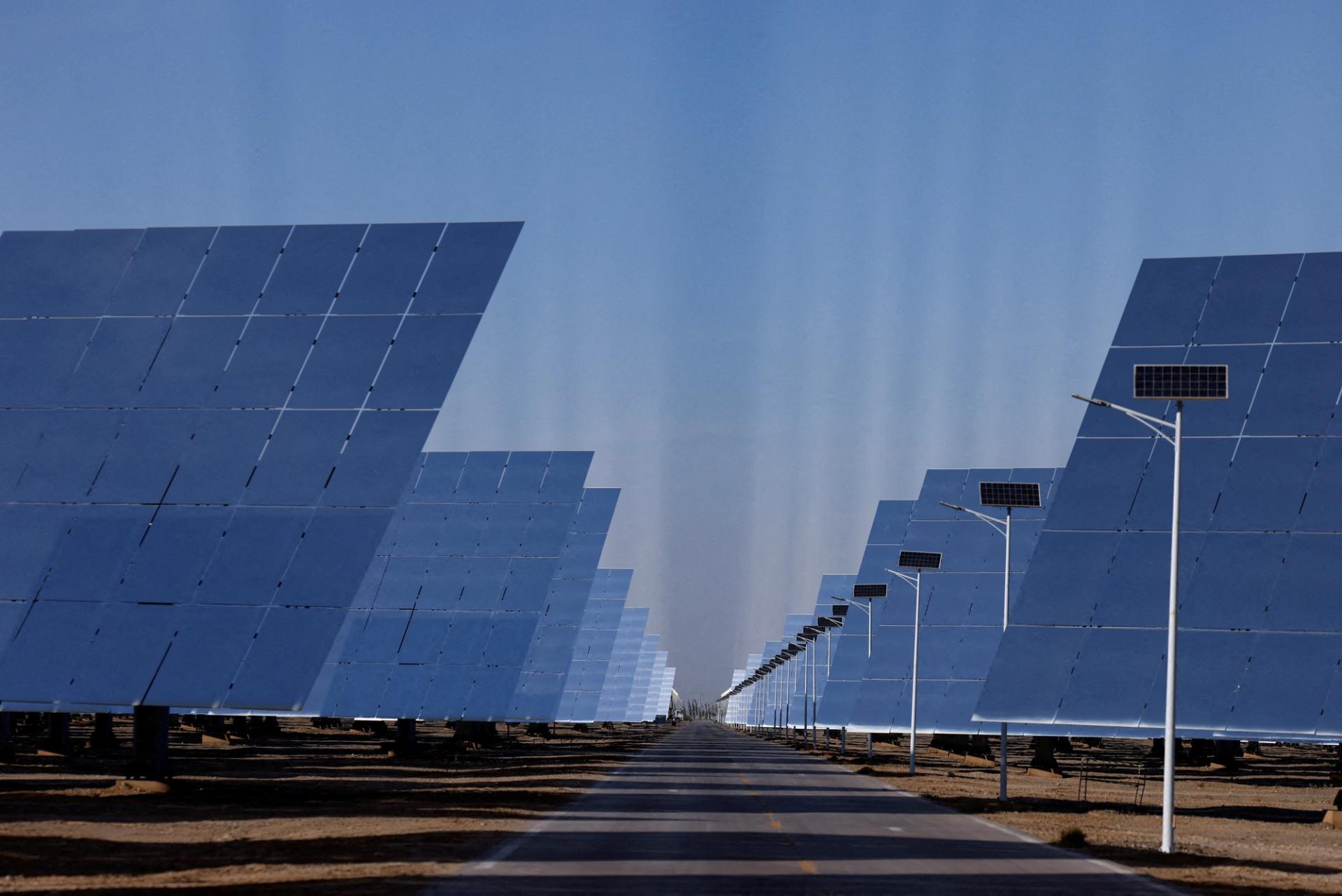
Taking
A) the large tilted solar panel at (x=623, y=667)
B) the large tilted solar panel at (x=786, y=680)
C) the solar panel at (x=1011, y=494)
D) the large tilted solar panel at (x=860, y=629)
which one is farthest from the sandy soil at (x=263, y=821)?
the large tilted solar panel at (x=786, y=680)

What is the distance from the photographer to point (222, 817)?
94.6 ft

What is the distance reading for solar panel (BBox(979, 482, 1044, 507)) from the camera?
173 ft

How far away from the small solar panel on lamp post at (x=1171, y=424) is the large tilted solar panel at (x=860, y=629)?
51.3 meters

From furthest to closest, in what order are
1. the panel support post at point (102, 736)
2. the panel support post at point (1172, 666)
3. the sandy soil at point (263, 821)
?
the panel support post at point (102, 736) < the panel support post at point (1172, 666) < the sandy soil at point (263, 821)

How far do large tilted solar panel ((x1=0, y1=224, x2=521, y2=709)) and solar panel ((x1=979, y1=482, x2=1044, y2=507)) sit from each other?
827 inches

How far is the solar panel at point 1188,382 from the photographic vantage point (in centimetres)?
2989

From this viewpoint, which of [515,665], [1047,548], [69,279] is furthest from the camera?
[515,665]

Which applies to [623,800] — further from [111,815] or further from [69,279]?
[69,279]

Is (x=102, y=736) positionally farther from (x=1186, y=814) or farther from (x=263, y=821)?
(x=1186, y=814)

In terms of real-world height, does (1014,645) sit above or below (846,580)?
below

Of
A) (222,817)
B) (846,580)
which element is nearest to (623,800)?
(222,817)

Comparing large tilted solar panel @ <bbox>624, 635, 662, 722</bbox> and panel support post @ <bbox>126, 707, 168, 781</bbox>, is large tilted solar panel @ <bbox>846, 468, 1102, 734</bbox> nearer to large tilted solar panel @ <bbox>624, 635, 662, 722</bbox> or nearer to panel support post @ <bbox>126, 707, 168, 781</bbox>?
panel support post @ <bbox>126, 707, 168, 781</bbox>

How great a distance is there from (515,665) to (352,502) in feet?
76.3

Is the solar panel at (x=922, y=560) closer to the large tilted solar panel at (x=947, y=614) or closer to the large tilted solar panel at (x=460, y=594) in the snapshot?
the large tilted solar panel at (x=947, y=614)
